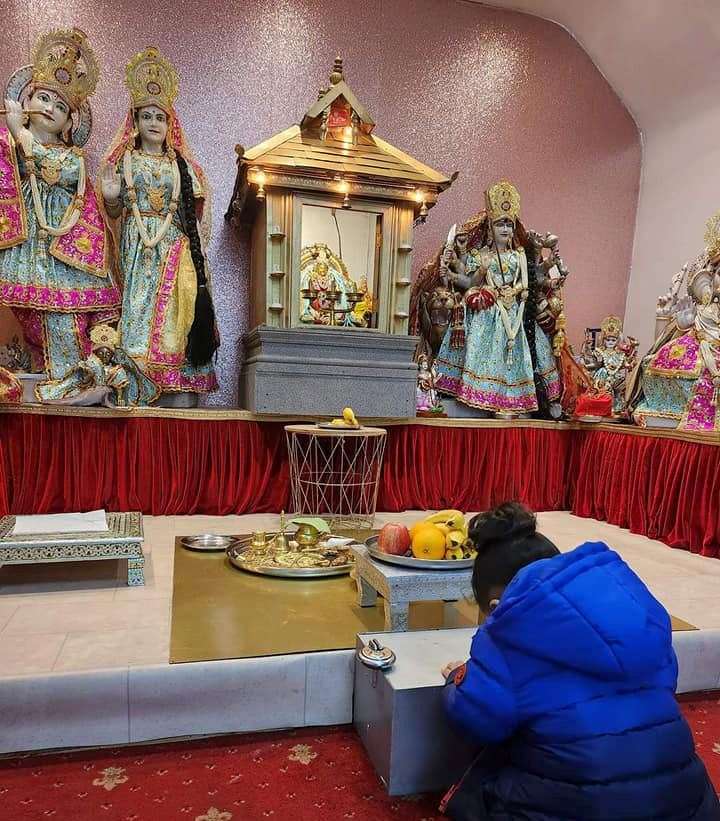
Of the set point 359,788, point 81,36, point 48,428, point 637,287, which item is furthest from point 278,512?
point 637,287

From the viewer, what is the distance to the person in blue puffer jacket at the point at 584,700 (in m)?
1.07

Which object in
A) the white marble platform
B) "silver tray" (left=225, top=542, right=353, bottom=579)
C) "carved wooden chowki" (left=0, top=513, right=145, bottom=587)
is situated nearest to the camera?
the white marble platform

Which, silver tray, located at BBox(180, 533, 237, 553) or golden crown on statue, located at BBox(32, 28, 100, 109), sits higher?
golden crown on statue, located at BBox(32, 28, 100, 109)

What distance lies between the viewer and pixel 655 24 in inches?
209

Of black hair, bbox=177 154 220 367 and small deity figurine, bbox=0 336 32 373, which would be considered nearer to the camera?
black hair, bbox=177 154 220 367

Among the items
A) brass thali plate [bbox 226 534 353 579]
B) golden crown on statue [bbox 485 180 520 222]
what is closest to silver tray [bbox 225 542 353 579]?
brass thali plate [bbox 226 534 353 579]

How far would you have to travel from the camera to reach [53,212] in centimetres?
397

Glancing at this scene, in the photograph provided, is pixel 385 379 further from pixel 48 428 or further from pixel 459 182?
pixel 459 182

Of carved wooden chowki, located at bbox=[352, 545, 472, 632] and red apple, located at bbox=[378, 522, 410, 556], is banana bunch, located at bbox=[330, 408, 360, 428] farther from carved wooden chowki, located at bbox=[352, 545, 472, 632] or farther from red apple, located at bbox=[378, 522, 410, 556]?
carved wooden chowki, located at bbox=[352, 545, 472, 632]

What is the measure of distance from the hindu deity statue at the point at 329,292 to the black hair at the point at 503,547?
297 centimetres

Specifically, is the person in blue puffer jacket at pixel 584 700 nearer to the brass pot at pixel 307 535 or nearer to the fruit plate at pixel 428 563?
the fruit plate at pixel 428 563

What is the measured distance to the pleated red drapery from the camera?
11.9 ft

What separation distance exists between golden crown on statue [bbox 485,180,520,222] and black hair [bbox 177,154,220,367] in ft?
7.73

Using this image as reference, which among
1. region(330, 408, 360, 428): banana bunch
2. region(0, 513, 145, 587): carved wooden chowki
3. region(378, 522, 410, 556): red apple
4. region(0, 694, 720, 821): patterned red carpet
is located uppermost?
region(330, 408, 360, 428): banana bunch
